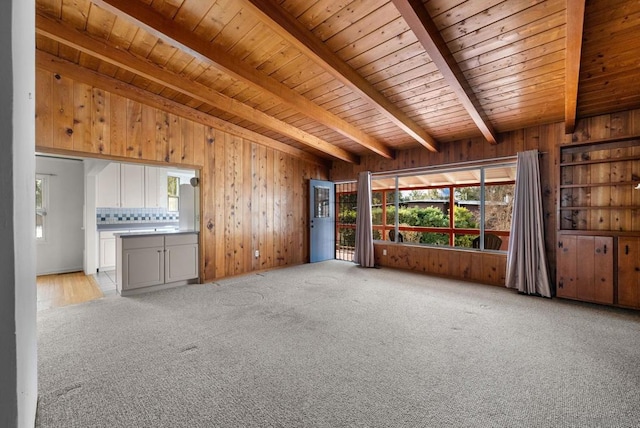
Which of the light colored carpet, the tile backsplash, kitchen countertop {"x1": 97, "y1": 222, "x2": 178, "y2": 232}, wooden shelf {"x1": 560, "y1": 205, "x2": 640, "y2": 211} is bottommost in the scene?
the light colored carpet

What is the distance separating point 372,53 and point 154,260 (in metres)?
3.97

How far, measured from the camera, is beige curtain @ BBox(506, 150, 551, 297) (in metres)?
3.82

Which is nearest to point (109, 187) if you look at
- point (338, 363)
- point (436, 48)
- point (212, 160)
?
point (212, 160)

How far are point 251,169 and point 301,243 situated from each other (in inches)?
80.5

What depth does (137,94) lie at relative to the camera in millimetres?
3814

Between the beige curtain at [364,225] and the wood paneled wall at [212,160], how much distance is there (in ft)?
4.02

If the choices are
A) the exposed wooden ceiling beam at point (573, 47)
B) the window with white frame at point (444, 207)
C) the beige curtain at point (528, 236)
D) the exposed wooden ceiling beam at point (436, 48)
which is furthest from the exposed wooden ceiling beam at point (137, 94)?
the exposed wooden ceiling beam at point (573, 47)

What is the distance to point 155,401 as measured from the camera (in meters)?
1.70

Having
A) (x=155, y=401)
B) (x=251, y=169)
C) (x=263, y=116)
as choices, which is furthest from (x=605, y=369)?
(x=251, y=169)

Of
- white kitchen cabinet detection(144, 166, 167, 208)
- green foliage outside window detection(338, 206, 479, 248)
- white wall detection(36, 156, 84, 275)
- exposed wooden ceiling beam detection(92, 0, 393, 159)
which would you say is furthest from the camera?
green foliage outside window detection(338, 206, 479, 248)

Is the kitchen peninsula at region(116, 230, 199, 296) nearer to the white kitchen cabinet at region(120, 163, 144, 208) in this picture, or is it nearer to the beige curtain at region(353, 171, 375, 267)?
the white kitchen cabinet at region(120, 163, 144, 208)

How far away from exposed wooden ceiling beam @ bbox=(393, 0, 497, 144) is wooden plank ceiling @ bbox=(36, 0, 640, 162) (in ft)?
0.04

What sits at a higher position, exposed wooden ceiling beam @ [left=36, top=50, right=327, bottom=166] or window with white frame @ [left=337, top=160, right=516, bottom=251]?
exposed wooden ceiling beam @ [left=36, top=50, right=327, bottom=166]

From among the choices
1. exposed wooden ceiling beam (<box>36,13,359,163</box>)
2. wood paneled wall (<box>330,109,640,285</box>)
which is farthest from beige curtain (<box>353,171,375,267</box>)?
exposed wooden ceiling beam (<box>36,13,359,163</box>)
